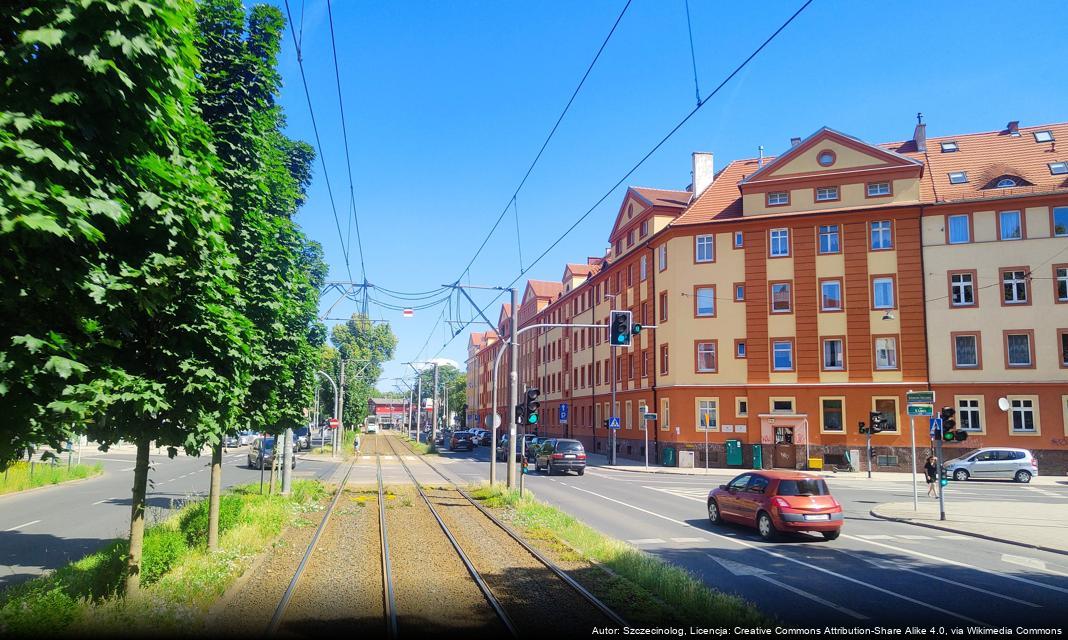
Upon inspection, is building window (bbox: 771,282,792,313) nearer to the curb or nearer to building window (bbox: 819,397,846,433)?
building window (bbox: 819,397,846,433)

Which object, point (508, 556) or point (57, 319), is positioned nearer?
point (57, 319)

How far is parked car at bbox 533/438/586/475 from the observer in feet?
109

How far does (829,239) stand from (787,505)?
27.6 m

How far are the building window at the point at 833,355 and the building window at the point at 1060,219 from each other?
11.5 meters

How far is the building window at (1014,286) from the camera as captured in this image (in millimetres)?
35594

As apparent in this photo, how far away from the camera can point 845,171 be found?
38312mm

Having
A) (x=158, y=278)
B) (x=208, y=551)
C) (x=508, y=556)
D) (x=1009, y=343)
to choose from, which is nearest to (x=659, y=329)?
(x=1009, y=343)

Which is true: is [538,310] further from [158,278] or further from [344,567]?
[158,278]

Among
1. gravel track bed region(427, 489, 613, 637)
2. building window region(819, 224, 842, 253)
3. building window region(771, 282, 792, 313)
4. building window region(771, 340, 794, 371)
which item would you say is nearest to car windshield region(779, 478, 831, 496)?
gravel track bed region(427, 489, 613, 637)

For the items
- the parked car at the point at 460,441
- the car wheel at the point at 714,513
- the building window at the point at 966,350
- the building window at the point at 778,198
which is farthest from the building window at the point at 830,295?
the parked car at the point at 460,441

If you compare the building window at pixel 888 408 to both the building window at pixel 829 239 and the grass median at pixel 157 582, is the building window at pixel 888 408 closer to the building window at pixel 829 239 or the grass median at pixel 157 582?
the building window at pixel 829 239

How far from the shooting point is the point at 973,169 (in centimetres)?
3994

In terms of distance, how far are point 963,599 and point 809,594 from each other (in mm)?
2044

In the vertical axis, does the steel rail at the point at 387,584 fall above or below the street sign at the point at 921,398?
below
